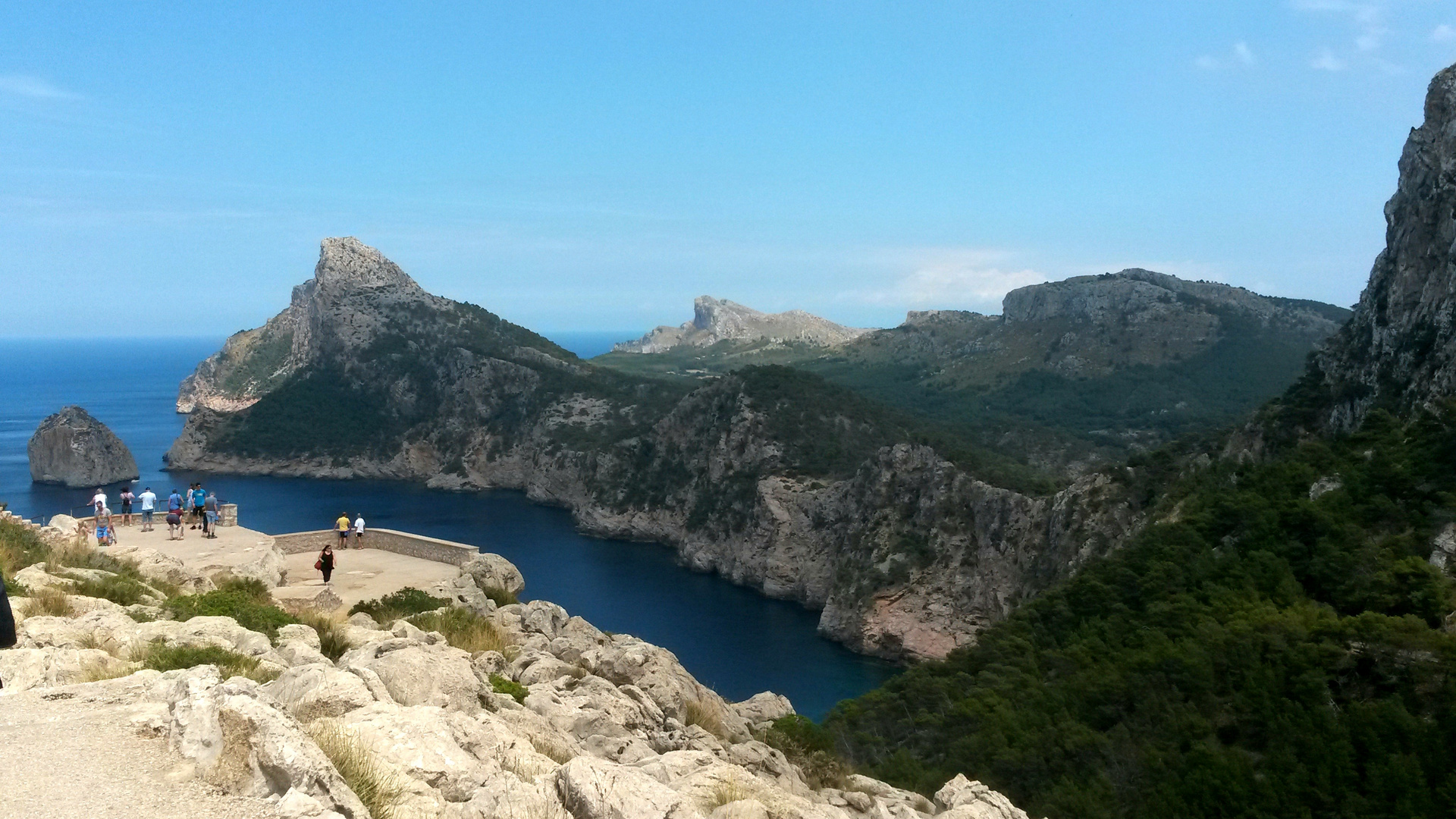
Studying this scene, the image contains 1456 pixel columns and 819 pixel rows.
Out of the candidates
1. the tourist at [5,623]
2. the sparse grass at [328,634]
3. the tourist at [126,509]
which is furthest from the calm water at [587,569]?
the tourist at [5,623]

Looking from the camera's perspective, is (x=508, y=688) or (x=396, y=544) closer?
(x=508, y=688)

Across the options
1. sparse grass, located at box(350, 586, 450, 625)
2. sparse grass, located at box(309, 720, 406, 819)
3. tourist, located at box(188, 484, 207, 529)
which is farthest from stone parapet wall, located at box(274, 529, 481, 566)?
sparse grass, located at box(309, 720, 406, 819)

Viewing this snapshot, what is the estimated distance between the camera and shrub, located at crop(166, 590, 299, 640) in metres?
12.4

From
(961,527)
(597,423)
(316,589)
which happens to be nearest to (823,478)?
(961,527)

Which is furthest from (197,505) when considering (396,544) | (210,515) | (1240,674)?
(1240,674)

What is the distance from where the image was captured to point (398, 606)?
51.3 ft

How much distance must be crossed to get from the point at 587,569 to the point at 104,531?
140 ft

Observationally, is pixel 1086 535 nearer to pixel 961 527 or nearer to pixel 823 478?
pixel 961 527

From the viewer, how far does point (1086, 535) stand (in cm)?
3784

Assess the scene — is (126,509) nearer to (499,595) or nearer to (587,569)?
(499,595)

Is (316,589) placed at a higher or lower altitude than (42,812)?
lower

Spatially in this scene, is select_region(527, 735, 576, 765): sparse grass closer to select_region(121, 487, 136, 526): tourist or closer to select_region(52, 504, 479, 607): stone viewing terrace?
select_region(52, 504, 479, 607): stone viewing terrace

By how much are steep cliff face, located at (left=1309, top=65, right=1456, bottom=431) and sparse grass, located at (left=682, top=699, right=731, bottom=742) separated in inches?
804

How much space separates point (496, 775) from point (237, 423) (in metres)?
105
